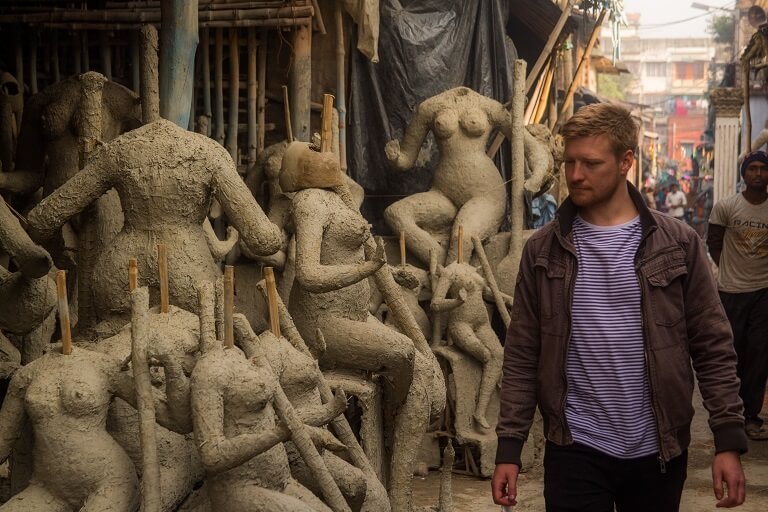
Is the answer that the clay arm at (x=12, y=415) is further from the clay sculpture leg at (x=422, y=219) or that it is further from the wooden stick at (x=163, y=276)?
the clay sculpture leg at (x=422, y=219)

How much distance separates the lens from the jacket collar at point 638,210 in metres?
3.59

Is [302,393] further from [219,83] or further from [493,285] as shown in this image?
[219,83]

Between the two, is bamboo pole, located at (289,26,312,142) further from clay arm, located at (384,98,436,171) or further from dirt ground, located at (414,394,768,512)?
dirt ground, located at (414,394,768,512)

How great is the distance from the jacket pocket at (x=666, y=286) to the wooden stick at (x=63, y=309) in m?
1.85

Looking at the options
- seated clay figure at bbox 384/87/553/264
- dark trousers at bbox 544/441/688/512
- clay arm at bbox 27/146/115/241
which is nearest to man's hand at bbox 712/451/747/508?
dark trousers at bbox 544/441/688/512

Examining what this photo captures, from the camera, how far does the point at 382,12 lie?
9.75 meters

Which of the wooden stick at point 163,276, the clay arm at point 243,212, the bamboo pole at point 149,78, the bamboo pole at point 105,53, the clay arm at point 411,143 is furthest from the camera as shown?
the clay arm at point 411,143

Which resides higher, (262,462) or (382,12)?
(382,12)

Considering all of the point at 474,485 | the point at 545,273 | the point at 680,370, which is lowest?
the point at 474,485

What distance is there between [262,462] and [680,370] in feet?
4.85

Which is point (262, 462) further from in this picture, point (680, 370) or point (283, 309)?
point (680, 370)

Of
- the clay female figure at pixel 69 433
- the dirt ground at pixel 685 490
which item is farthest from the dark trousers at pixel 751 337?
the clay female figure at pixel 69 433

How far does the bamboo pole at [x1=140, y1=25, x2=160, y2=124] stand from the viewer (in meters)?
5.58

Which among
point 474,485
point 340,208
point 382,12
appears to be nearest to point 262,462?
point 340,208
